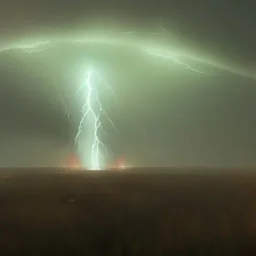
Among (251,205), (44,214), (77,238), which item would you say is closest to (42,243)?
(77,238)

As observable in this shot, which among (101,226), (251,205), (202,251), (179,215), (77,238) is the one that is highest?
(251,205)

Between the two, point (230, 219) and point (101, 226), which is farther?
point (230, 219)

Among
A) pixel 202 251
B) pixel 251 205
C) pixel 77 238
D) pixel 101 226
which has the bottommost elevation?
pixel 202 251

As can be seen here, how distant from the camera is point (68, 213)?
46.5 ft

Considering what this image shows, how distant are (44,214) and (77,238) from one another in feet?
13.1

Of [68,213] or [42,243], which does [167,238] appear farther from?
[68,213]

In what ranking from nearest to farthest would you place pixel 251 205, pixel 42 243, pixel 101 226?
pixel 42 243 → pixel 101 226 → pixel 251 205

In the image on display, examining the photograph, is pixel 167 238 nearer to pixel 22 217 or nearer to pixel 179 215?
pixel 179 215

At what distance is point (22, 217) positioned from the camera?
13.4 metres

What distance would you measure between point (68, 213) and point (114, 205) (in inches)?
101

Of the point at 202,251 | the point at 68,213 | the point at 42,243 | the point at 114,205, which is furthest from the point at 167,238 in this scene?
the point at 114,205

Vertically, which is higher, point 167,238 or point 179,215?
point 179,215

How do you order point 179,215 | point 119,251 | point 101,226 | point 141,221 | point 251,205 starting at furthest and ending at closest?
point 251,205 < point 179,215 < point 141,221 < point 101,226 < point 119,251

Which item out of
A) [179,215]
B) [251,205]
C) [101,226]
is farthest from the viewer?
[251,205]
